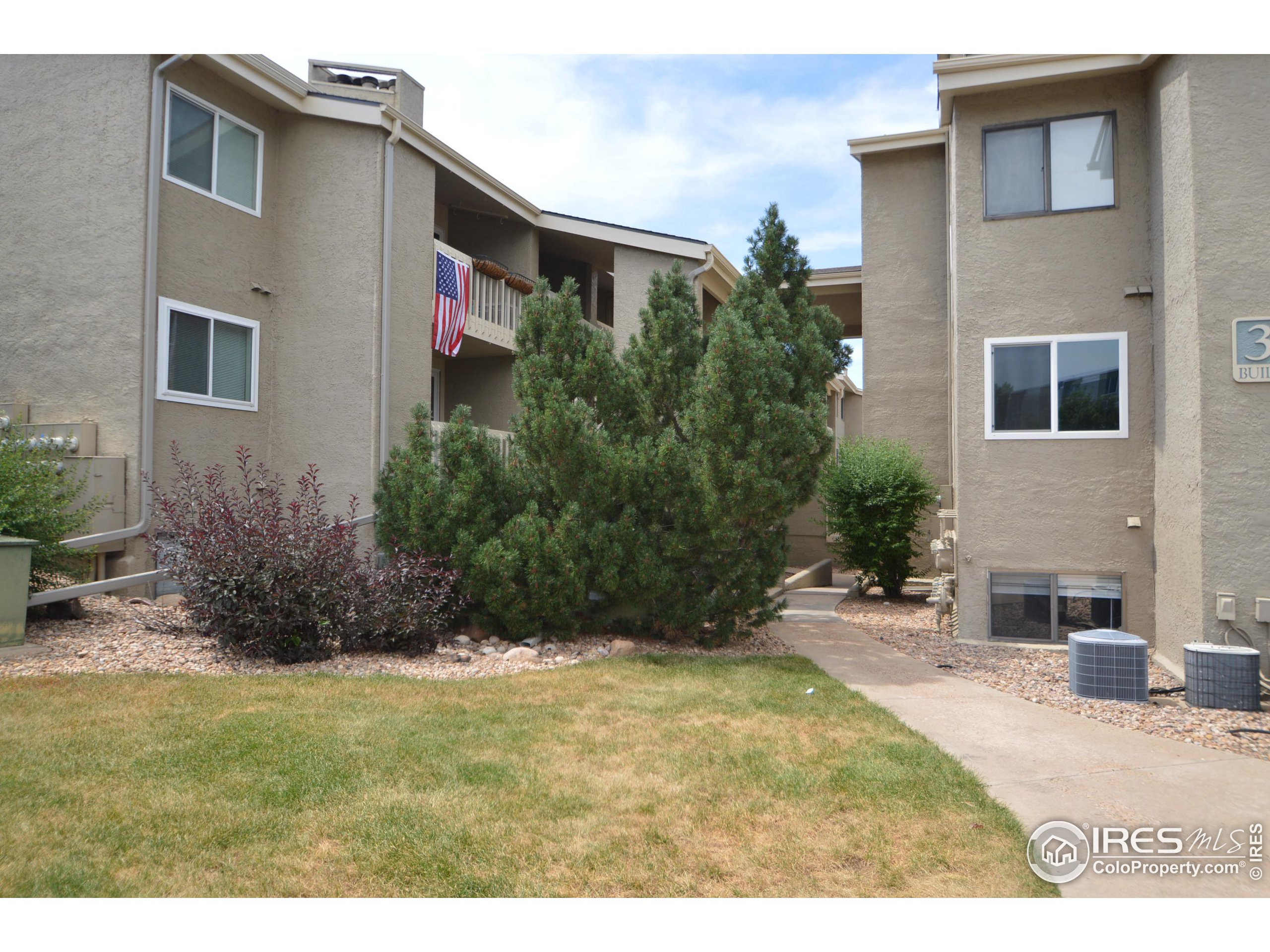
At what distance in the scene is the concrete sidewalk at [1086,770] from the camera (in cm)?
366

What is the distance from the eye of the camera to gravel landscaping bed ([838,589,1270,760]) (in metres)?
5.95

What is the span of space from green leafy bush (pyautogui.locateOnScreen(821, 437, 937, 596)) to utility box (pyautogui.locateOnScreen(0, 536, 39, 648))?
10157 mm

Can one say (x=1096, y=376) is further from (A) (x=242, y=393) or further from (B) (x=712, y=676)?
(A) (x=242, y=393)

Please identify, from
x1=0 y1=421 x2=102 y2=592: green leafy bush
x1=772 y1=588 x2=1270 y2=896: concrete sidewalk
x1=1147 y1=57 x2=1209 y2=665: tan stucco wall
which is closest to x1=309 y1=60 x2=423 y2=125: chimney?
x1=0 y1=421 x2=102 y2=592: green leafy bush

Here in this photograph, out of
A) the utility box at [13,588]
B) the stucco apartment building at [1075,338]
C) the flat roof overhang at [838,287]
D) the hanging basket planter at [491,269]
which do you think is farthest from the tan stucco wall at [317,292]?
the flat roof overhang at [838,287]

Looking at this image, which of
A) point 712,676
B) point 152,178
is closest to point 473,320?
point 152,178

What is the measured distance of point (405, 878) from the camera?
3.55 m

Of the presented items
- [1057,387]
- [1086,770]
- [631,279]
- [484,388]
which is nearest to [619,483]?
[1086,770]

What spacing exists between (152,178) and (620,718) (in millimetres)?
8499

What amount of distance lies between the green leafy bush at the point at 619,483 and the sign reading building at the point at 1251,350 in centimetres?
375

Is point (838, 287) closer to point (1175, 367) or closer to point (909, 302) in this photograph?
point (909, 302)

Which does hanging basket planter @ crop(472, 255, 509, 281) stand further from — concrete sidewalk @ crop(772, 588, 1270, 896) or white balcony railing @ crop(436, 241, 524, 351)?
concrete sidewalk @ crop(772, 588, 1270, 896)
